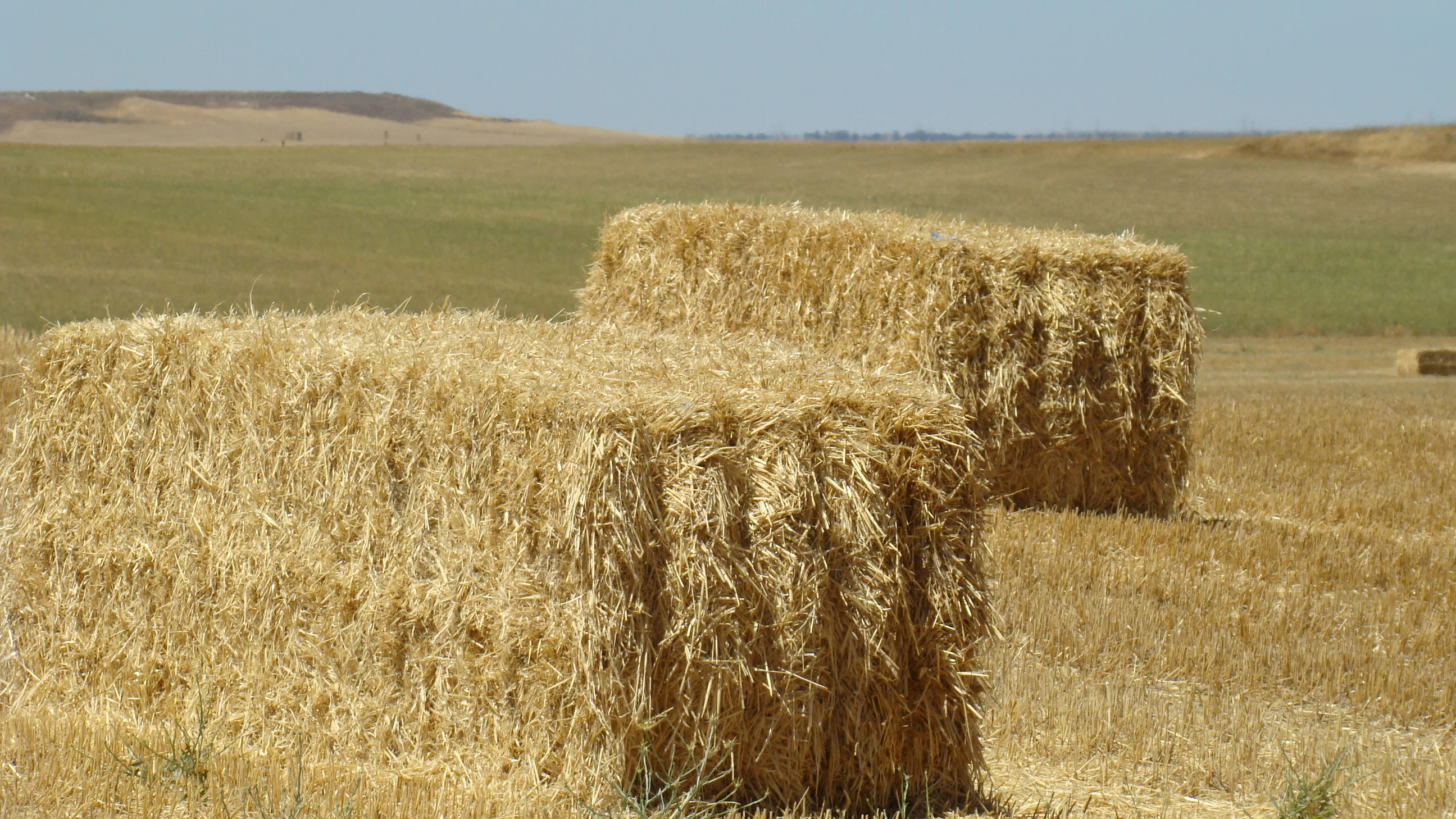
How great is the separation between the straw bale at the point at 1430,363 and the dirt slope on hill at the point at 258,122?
69593 millimetres

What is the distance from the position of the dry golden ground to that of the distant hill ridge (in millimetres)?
91660

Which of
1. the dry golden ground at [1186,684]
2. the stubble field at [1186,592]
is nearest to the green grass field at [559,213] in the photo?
the stubble field at [1186,592]

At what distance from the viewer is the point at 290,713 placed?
5121 millimetres

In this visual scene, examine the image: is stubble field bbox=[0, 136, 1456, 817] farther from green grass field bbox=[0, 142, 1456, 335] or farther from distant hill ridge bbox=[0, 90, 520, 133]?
distant hill ridge bbox=[0, 90, 520, 133]

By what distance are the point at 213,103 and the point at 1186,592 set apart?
114665mm

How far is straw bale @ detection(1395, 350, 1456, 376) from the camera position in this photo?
19.9 m

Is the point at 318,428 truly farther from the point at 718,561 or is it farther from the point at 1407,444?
the point at 1407,444

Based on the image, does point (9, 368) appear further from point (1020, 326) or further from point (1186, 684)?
point (1186, 684)

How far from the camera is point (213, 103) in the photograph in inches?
4333

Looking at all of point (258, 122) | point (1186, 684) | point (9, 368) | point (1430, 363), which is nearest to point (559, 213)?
point (1430, 363)

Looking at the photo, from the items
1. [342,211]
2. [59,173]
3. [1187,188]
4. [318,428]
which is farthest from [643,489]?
[1187,188]

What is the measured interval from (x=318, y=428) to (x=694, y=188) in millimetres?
44613

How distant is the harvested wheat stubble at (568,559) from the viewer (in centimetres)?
420

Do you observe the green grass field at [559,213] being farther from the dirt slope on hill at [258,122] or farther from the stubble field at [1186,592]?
the dirt slope on hill at [258,122]
